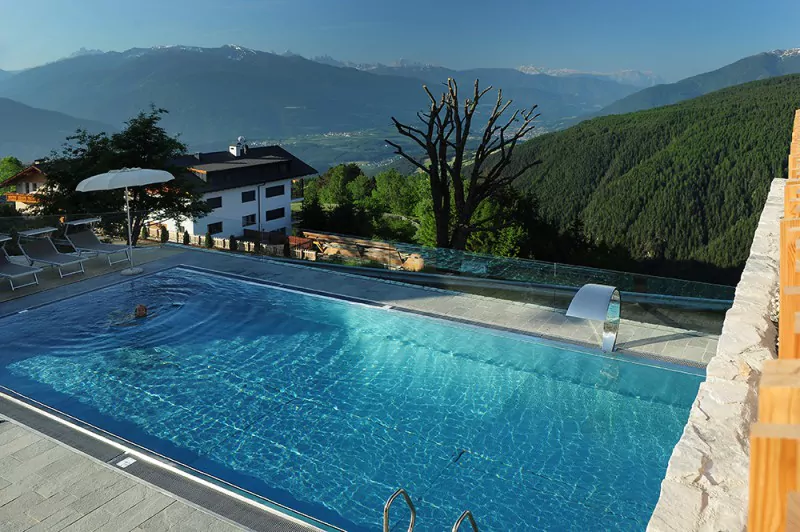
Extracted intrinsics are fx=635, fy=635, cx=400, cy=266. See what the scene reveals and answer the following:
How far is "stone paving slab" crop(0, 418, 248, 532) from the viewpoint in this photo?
16.1ft

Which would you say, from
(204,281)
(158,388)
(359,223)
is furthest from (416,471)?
(359,223)

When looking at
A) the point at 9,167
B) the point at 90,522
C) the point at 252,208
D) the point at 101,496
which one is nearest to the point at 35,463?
the point at 101,496

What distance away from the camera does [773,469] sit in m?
0.65

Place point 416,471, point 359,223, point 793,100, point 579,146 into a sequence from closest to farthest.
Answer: point 416,471 < point 359,223 < point 793,100 < point 579,146

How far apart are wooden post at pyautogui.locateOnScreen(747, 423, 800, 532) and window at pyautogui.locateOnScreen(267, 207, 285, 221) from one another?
1691 inches

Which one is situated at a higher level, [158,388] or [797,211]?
[797,211]

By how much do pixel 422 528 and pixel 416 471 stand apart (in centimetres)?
79

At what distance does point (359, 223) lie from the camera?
119ft

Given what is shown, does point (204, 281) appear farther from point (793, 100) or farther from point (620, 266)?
point (793, 100)

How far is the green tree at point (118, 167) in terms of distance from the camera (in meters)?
17.9

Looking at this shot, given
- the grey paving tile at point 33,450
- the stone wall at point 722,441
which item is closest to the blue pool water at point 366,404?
the grey paving tile at point 33,450

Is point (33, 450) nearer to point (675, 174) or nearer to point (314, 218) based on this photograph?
point (314, 218)

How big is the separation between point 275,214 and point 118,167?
24792mm

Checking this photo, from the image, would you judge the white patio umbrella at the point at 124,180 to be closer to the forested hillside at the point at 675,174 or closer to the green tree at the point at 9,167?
the forested hillside at the point at 675,174
